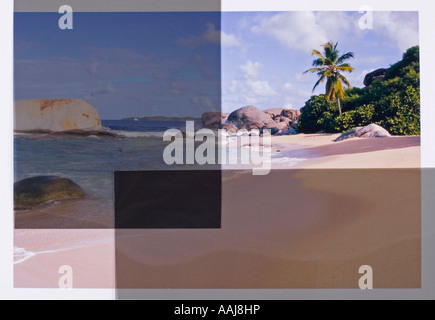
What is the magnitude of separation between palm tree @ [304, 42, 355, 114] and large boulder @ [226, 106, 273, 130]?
2.12 ft

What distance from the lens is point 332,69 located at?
151 inches

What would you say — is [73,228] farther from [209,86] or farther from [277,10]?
[277,10]

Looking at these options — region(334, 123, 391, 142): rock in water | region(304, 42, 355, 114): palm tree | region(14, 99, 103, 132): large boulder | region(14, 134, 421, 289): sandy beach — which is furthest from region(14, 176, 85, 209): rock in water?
region(334, 123, 391, 142): rock in water

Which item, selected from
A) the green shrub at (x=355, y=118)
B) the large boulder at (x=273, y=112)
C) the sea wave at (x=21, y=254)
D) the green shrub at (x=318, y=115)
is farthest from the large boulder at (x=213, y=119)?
the sea wave at (x=21, y=254)

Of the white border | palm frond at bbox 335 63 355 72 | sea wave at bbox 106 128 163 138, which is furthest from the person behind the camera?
sea wave at bbox 106 128 163 138

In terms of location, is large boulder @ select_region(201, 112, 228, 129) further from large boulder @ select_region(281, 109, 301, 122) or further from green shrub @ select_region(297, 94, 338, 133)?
green shrub @ select_region(297, 94, 338, 133)

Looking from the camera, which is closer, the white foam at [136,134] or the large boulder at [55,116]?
the large boulder at [55,116]

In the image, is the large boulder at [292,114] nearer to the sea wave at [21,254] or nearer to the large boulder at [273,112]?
the large boulder at [273,112]

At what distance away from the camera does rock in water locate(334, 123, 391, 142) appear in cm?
391

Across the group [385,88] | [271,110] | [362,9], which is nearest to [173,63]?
[271,110]

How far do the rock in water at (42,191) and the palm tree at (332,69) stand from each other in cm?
290

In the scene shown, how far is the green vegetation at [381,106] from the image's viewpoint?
3771 mm

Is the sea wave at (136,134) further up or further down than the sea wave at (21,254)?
further up

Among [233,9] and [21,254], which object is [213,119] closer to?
[233,9]
